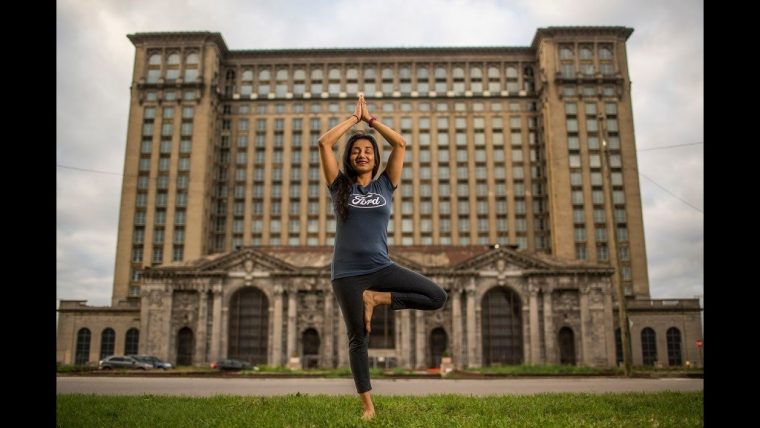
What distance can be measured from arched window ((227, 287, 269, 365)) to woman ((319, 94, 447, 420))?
5310cm

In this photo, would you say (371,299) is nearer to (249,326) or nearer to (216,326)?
(216,326)

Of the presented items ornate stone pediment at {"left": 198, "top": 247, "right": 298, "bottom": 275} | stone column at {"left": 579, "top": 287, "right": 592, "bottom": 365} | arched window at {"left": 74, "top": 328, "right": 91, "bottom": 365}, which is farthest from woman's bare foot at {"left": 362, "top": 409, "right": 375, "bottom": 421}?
arched window at {"left": 74, "top": 328, "right": 91, "bottom": 365}

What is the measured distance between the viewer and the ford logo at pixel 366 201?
7.17 metres

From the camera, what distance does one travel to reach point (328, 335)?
187 ft

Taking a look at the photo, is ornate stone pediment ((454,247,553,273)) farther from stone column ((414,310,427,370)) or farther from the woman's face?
the woman's face

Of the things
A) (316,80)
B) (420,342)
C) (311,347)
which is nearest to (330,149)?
(420,342)

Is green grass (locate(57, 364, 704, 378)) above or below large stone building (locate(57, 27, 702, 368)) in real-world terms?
below

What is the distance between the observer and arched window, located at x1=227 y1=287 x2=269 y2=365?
58438 mm

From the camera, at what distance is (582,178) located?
84938 millimetres

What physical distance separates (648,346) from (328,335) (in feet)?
133
